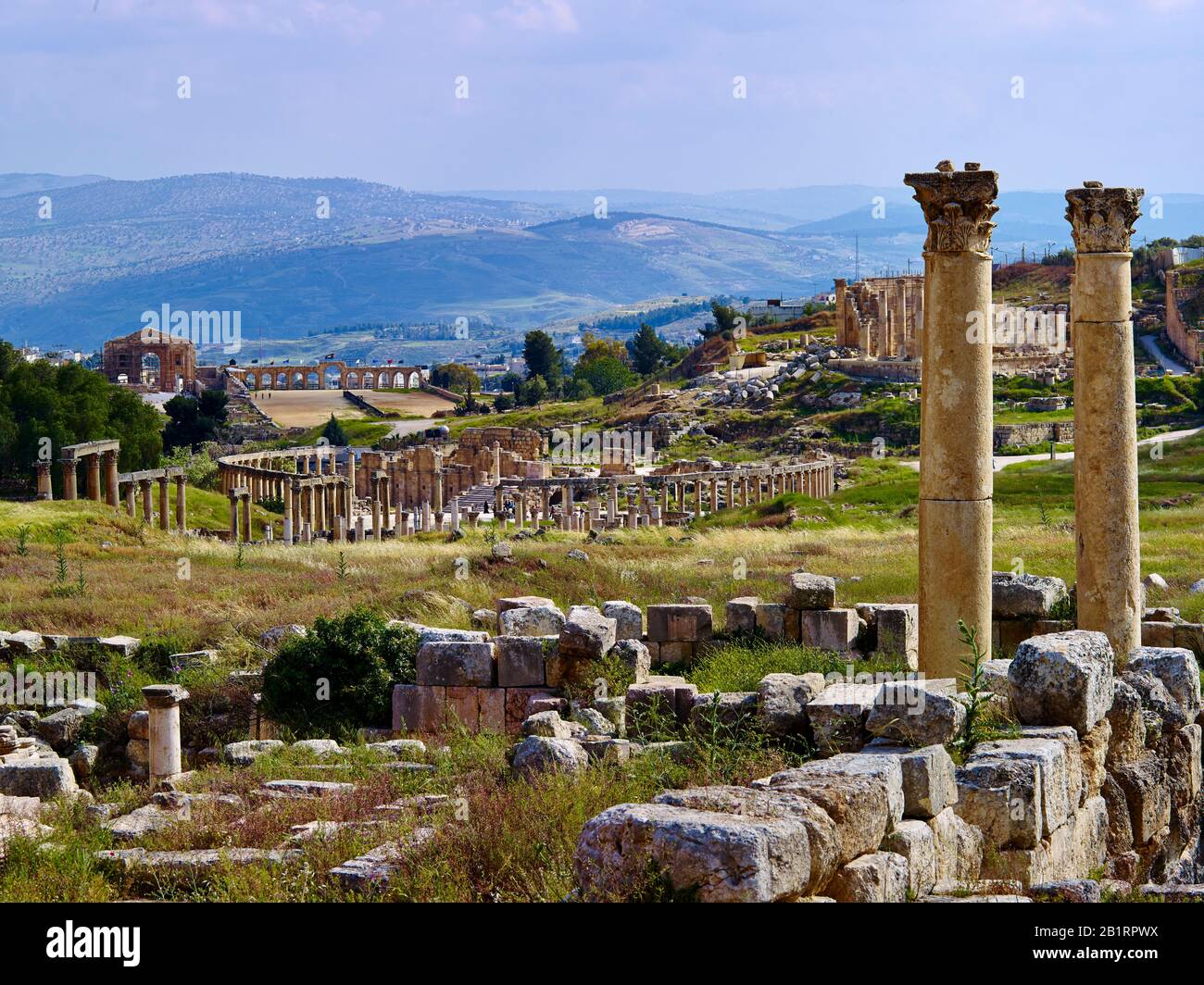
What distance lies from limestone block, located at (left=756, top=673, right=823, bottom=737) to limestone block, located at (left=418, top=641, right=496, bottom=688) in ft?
15.3

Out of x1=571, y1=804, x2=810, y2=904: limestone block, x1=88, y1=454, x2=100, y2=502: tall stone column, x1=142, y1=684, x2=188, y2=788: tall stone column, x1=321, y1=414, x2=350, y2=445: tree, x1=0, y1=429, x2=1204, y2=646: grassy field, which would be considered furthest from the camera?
x1=321, y1=414, x2=350, y2=445: tree

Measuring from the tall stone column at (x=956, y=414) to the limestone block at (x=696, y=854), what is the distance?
23.3 ft

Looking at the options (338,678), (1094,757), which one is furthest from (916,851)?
(338,678)

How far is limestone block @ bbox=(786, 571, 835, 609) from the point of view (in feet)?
66.2

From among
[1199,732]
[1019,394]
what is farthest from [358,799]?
[1019,394]

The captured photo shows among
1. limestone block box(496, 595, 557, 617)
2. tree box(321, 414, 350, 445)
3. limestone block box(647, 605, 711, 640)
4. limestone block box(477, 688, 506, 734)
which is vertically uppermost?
tree box(321, 414, 350, 445)

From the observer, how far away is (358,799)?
44.6 feet

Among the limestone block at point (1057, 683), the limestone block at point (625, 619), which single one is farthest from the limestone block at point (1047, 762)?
the limestone block at point (625, 619)

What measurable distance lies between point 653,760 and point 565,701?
472 centimetres

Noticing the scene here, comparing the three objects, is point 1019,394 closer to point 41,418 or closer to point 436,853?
point 41,418

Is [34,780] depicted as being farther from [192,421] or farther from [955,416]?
[192,421]

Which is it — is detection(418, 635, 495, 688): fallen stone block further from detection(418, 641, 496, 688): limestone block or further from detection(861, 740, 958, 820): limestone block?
detection(861, 740, 958, 820): limestone block

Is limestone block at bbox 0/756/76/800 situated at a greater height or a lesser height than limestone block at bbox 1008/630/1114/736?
lesser

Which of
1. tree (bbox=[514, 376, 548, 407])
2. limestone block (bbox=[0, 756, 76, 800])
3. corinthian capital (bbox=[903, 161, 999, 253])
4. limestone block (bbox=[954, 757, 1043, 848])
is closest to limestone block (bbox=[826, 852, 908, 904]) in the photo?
limestone block (bbox=[954, 757, 1043, 848])
